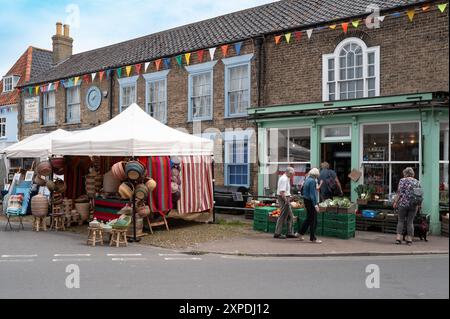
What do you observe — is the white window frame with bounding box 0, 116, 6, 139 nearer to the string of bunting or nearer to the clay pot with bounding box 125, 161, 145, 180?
the string of bunting

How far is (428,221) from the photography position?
11.9m

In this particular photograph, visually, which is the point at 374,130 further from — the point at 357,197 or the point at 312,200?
the point at 312,200

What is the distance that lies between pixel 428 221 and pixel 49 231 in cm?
1024

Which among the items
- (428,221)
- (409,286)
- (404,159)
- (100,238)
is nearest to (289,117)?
(404,159)

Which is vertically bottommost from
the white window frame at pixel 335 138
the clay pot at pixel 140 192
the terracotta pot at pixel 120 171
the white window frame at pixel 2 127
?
the clay pot at pixel 140 192

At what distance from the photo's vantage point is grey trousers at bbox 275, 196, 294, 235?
11574mm

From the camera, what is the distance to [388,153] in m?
13.2

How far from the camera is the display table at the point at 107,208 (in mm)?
12562

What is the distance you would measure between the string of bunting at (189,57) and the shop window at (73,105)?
14.9 inches

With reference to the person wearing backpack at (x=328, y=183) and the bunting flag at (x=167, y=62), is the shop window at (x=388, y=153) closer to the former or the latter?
the person wearing backpack at (x=328, y=183)

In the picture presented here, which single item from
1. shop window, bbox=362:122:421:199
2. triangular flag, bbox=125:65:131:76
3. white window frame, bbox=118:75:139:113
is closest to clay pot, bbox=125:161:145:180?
shop window, bbox=362:122:421:199

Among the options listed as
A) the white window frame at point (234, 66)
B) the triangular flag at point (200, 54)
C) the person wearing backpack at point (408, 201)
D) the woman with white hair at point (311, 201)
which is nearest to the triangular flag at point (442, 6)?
the person wearing backpack at point (408, 201)

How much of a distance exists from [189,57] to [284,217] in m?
9.82

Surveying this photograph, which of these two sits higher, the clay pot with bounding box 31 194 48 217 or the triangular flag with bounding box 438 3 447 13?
the triangular flag with bounding box 438 3 447 13
